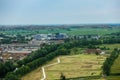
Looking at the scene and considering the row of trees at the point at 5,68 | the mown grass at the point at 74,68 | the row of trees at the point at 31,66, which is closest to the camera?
the row of trees at the point at 31,66

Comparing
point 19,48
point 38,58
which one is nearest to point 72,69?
point 38,58

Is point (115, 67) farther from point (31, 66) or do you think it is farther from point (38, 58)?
point (38, 58)

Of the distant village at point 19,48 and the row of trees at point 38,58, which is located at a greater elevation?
the row of trees at point 38,58

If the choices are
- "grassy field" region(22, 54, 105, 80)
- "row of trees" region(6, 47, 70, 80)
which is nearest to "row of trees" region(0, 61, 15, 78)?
"row of trees" region(6, 47, 70, 80)

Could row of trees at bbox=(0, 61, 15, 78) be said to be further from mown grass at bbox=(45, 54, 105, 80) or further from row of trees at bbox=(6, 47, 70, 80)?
mown grass at bbox=(45, 54, 105, 80)

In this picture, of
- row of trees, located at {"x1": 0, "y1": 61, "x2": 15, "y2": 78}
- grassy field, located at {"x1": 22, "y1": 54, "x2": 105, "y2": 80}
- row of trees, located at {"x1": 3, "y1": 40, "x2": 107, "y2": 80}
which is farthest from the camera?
row of trees, located at {"x1": 0, "y1": 61, "x2": 15, "y2": 78}

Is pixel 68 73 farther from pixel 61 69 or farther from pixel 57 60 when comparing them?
pixel 57 60

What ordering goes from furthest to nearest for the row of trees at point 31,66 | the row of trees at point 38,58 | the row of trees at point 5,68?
the row of trees at point 5,68 → the row of trees at point 38,58 → the row of trees at point 31,66

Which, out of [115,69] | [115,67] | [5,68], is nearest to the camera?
[115,69]

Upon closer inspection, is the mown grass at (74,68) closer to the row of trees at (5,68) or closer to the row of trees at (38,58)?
the row of trees at (38,58)

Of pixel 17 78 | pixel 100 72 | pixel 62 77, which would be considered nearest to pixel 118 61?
pixel 100 72

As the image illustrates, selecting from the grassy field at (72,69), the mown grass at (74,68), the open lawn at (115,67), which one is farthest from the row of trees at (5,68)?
the open lawn at (115,67)
